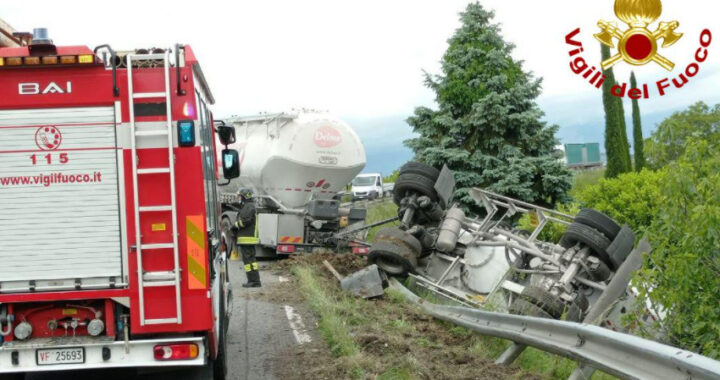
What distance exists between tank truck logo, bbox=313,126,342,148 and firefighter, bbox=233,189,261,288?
2.23 metres

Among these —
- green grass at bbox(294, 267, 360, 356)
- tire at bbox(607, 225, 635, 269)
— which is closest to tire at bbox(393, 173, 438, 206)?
green grass at bbox(294, 267, 360, 356)

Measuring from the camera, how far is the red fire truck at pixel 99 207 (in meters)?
6.36

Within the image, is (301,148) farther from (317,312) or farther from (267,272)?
(317,312)

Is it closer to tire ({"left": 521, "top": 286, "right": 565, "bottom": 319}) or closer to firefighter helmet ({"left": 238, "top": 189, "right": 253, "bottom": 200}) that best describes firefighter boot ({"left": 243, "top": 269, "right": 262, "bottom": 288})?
tire ({"left": 521, "top": 286, "right": 565, "bottom": 319})

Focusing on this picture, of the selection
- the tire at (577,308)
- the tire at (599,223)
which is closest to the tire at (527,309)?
the tire at (577,308)

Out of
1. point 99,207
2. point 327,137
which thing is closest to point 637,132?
point 327,137

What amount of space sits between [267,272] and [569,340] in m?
12.5

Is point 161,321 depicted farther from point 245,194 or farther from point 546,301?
point 245,194

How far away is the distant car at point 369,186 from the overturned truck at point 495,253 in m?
30.3

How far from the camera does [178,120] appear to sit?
643 centimetres

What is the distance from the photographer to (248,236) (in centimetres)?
1986

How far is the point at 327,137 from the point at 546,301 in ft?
34.8

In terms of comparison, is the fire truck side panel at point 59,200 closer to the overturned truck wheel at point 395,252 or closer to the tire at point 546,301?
the tire at point 546,301

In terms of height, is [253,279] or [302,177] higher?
[302,177]
